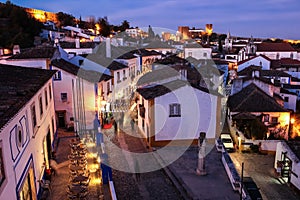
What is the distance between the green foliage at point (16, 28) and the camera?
51375mm

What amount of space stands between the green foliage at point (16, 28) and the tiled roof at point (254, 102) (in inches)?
1488

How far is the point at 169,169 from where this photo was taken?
17.2 meters

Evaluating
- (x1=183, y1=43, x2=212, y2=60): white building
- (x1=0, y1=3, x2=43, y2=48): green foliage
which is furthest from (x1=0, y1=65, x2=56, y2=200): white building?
(x1=183, y1=43, x2=212, y2=60): white building

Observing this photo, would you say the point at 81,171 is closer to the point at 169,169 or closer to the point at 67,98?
the point at 169,169

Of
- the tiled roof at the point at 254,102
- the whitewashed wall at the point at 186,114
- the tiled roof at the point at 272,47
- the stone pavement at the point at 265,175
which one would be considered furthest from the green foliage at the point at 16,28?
the tiled roof at the point at 272,47

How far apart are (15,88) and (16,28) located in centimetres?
4798

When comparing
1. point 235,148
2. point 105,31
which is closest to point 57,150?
point 235,148

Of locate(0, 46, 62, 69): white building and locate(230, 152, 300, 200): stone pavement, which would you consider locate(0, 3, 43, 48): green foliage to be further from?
locate(230, 152, 300, 200): stone pavement

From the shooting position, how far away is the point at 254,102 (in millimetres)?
27906

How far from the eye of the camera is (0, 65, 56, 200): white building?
9.37 m

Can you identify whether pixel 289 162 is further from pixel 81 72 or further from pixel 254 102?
pixel 81 72

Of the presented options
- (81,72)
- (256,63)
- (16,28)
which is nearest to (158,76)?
(81,72)

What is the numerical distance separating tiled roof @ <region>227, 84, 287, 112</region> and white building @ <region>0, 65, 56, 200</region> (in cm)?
1720

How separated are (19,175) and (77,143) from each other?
7.52 metres
